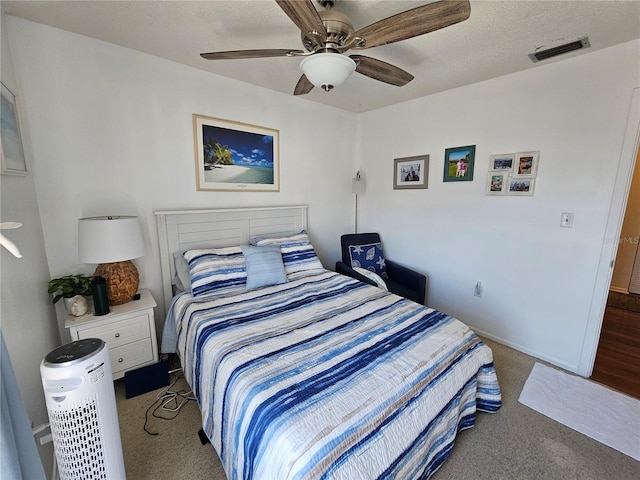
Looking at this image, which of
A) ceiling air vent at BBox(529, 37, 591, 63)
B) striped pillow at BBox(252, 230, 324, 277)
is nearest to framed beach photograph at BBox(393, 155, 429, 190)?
ceiling air vent at BBox(529, 37, 591, 63)

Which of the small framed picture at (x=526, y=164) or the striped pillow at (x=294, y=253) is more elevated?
the small framed picture at (x=526, y=164)

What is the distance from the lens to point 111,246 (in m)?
1.78

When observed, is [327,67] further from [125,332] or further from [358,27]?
[125,332]

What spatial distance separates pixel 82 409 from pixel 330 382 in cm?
100

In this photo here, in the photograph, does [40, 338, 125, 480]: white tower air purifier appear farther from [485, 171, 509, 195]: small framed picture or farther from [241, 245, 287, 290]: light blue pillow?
[485, 171, 509, 195]: small framed picture

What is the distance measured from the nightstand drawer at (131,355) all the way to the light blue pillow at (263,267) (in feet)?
2.78

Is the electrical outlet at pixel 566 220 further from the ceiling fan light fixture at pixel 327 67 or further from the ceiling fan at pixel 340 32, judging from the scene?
the ceiling fan light fixture at pixel 327 67

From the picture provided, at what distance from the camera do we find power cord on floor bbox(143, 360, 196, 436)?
1.84m

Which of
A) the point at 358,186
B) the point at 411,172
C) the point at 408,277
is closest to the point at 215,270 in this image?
the point at 408,277

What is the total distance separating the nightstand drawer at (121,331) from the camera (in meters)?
1.82

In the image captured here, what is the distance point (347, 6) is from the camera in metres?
1.51

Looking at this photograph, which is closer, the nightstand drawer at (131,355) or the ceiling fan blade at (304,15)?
the ceiling fan blade at (304,15)

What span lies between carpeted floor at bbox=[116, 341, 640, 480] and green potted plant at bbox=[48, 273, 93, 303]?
0.82 metres

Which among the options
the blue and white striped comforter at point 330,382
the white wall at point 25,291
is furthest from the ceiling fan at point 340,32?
Result: the blue and white striped comforter at point 330,382
